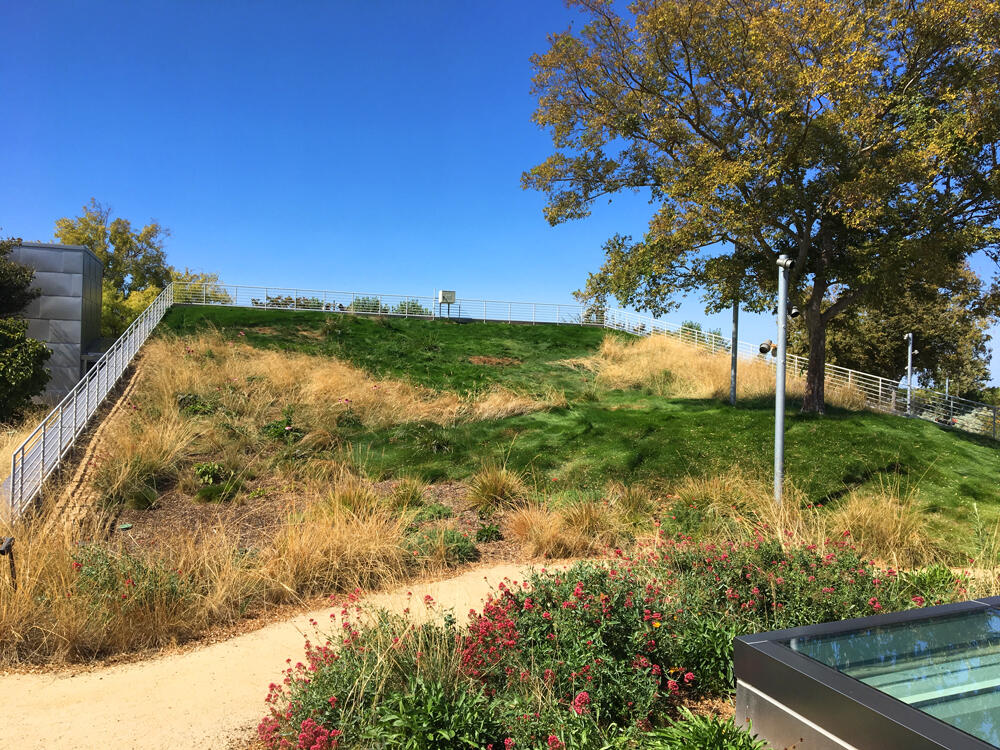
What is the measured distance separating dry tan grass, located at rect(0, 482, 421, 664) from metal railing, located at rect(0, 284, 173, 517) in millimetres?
1026

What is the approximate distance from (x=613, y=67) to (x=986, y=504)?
11.8 meters

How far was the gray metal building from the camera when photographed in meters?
21.5

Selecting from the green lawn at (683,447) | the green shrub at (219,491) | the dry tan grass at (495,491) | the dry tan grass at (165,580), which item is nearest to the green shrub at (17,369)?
the green shrub at (219,491)

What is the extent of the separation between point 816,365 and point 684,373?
6073 mm

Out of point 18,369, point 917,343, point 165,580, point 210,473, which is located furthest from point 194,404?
point 917,343

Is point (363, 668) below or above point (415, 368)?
below

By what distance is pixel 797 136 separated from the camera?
1188 cm

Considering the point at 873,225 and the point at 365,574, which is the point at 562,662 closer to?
the point at 365,574

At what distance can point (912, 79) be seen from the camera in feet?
39.6

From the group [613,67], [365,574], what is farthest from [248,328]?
[365,574]

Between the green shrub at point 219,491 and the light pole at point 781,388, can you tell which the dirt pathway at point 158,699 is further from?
the light pole at point 781,388

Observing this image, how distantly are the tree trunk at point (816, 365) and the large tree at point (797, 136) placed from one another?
0.11 ft

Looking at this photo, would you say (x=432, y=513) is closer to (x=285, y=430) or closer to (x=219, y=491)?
(x=219, y=491)

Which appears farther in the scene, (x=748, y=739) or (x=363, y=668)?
(x=363, y=668)
